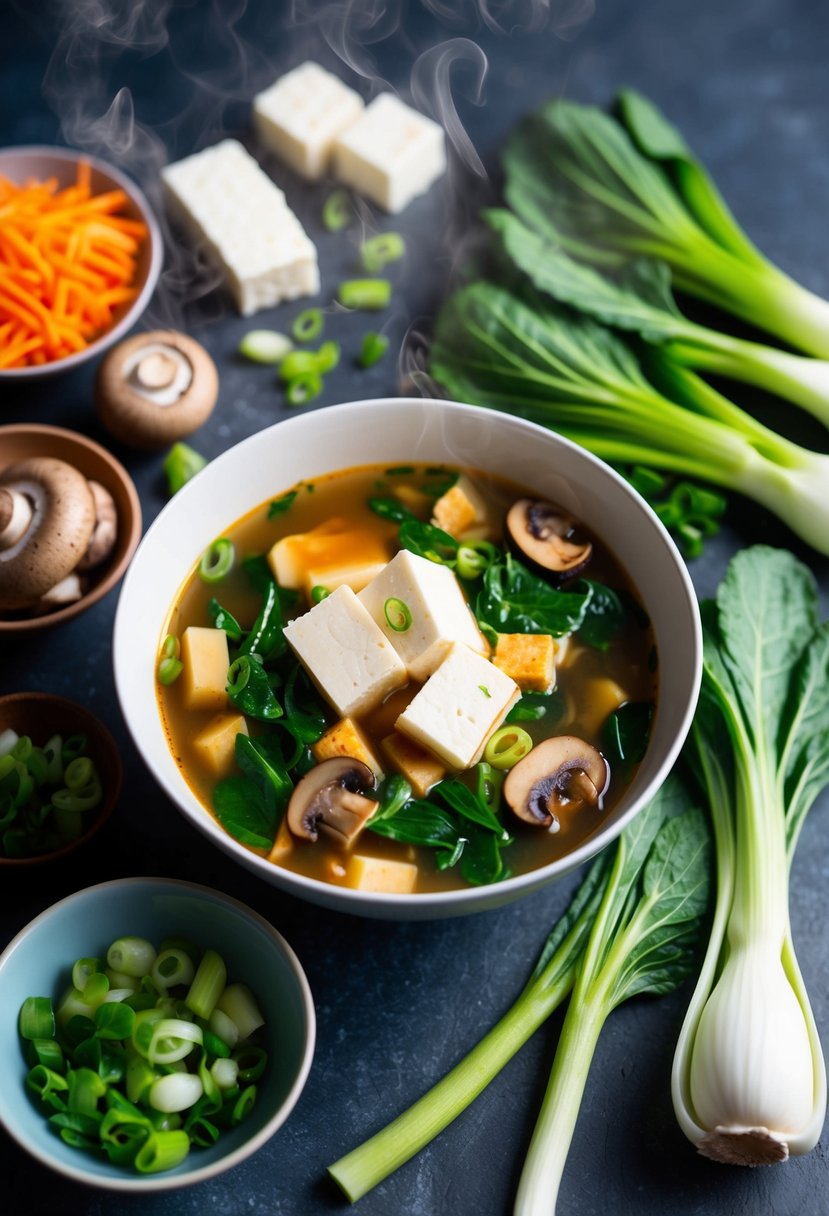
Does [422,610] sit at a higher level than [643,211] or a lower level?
lower

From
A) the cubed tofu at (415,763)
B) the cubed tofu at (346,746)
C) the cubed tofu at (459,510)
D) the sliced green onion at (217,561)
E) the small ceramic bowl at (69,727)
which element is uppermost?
the cubed tofu at (459,510)

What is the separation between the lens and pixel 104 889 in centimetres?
283

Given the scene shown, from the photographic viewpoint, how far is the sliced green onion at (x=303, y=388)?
3975 mm

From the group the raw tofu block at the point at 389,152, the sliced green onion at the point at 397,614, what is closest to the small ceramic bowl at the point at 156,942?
the sliced green onion at the point at 397,614

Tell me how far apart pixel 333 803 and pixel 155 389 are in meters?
1.62

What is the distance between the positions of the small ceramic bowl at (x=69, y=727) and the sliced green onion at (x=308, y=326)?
163 centimetres

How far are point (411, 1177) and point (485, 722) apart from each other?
1.15 m

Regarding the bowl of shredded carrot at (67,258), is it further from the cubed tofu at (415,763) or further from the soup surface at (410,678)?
the cubed tofu at (415,763)

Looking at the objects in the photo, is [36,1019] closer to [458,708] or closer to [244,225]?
[458,708]

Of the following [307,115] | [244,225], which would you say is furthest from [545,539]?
[307,115]

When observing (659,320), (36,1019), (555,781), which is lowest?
(36,1019)

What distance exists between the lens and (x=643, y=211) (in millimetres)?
4152

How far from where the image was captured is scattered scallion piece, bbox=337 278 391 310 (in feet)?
13.6

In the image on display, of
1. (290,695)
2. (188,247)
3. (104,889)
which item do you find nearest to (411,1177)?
(104,889)
